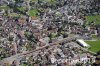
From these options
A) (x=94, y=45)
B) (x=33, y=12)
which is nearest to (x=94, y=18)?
(x=33, y=12)

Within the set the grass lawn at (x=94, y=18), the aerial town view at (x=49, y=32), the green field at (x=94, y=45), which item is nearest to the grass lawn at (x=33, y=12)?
the aerial town view at (x=49, y=32)

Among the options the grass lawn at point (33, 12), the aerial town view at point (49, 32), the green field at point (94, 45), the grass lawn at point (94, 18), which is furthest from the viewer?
the grass lawn at point (33, 12)

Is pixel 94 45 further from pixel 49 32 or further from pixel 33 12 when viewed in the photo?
pixel 33 12

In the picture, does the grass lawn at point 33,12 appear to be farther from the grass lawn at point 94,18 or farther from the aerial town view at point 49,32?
the grass lawn at point 94,18

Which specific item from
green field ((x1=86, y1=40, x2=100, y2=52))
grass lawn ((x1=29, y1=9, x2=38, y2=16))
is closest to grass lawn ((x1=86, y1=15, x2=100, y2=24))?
green field ((x1=86, y1=40, x2=100, y2=52))

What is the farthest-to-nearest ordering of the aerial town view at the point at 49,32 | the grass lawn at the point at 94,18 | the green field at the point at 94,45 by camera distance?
the grass lawn at the point at 94,18 → the green field at the point at 94,45 → the aerial town view at the point at 49,32

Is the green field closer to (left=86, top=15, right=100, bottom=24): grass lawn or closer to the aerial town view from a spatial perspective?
the aerial town view

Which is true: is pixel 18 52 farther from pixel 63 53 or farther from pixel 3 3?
pixel 3 3

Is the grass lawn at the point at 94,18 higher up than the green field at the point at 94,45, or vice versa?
the grass lawn at the point at 94,18

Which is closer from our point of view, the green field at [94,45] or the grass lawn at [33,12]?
the green field at [94,45]
